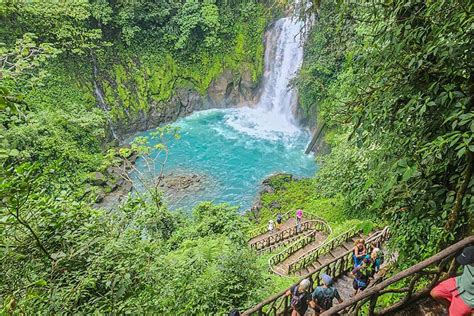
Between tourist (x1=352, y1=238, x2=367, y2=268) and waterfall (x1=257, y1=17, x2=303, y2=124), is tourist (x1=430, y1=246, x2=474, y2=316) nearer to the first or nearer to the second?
tourist (x1=352, y1=238, x2=367, y2=268)

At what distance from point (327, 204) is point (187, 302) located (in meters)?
11.7

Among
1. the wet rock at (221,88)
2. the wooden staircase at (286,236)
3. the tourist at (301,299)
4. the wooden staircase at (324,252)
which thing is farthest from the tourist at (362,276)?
the wet rock at (221,88)

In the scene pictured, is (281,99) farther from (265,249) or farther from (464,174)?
(464,174)

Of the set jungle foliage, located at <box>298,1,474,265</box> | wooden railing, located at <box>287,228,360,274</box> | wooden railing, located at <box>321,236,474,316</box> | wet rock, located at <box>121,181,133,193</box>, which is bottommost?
wet rock, located at <box>121,181,133,193</box>

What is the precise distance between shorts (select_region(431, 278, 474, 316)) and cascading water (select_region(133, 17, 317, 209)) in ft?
48.5

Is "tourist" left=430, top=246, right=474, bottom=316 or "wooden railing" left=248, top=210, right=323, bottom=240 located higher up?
"tourist" left=430, top=246, right=474, bottom=316

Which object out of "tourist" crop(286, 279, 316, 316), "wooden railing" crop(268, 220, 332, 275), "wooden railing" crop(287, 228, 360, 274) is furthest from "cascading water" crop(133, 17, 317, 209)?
"tourist" crop(286, 279, 316, 316)

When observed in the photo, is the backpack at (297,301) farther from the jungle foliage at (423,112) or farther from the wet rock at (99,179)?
the wet rock at (99,179)

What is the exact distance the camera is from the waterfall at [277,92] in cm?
2616

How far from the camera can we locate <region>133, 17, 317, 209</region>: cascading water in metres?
19.8

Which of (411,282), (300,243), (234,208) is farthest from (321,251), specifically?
(411,282)

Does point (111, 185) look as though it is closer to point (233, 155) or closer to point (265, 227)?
point (233, 155)

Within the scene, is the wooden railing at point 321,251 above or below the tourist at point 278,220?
above

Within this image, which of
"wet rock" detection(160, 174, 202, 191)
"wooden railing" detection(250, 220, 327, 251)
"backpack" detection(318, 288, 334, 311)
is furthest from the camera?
"wet rock" detection(160, 174, 202, 191)
